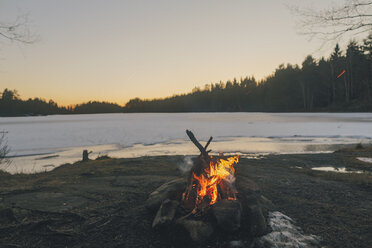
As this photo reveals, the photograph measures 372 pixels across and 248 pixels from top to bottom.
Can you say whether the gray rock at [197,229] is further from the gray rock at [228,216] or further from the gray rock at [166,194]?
the gray rock at [166,194]

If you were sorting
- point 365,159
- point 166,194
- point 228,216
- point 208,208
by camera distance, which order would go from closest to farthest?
point 228,216, point 208,208, point 166,194, point 365,159

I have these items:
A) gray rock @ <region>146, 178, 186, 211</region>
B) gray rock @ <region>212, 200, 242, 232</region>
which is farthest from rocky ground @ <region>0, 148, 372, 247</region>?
gray rock @ <region>212, 200, 242, 232</region>

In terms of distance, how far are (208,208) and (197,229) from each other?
1.46ft

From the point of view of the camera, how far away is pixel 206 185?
3779 millimetres

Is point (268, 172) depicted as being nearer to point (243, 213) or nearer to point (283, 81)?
point (243, 213)

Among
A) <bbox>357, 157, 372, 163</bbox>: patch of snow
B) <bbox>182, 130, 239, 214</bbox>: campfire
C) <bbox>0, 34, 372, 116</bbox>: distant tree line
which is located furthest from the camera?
<bbox>0, 34, 372, 116</bbox>: distant tree line

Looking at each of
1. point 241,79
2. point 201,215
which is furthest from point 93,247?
point 241,79

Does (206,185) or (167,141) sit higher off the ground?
(206,185)

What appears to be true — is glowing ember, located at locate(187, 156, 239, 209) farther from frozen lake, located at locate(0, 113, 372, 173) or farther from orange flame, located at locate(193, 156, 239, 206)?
frozen lake, located at locate(0, 113, 372, 173)

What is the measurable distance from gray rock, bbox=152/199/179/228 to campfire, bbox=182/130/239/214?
23 cm

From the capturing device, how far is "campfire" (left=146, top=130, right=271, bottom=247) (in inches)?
124

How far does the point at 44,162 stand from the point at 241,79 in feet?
519

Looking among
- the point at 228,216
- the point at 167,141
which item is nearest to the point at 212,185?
the point at 228,216

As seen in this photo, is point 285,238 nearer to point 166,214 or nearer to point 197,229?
point 197,229
